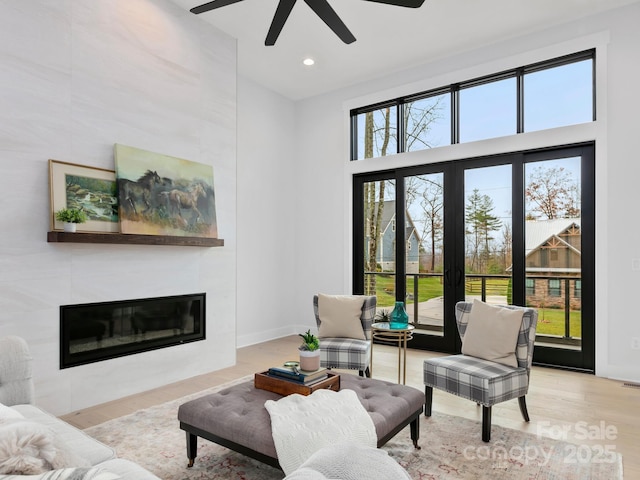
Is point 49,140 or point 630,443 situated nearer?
point 630,443

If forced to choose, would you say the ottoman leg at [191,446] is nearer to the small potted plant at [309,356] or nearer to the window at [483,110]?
the small potted plant at [309,356]

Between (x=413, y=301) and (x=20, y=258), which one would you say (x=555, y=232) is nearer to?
(x=413, y=301)

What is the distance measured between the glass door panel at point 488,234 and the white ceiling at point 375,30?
1442mm

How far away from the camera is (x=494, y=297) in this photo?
15.2 feet

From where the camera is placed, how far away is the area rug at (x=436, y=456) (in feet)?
7.37

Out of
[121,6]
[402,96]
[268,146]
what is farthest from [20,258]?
[402,96]

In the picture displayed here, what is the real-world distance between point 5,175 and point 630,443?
441cm

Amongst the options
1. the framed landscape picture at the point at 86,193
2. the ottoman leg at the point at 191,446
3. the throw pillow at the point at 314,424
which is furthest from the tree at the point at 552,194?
the framed landscape picture at the point at 86,193

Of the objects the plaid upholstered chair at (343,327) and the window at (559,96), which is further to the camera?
the window at (559,96)

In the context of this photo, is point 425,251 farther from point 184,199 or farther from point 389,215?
point 184,199

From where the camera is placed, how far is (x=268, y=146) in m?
5.83

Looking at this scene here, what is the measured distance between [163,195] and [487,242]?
135 inches

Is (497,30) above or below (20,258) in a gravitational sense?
above

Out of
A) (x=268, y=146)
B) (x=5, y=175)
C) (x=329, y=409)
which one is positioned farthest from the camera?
(x=268, y=146)
